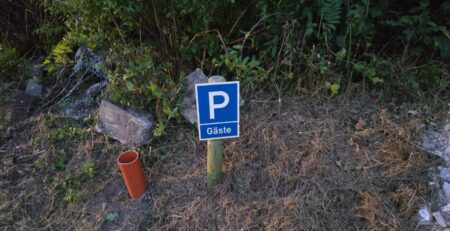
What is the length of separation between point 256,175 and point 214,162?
31cm

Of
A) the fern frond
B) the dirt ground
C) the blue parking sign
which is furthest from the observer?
the fern frond

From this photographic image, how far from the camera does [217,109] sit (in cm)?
190

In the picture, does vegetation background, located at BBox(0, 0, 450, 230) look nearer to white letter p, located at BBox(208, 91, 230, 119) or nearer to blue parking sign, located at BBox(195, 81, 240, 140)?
blue parking sign, located at BBox(195, 81, 240, 140)

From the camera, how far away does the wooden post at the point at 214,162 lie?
7.02 feet

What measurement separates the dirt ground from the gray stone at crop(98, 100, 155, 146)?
0.08 metres

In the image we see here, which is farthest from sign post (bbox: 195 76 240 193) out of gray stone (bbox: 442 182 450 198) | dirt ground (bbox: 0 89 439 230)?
gray stone (bbox: 442 182 450 198)

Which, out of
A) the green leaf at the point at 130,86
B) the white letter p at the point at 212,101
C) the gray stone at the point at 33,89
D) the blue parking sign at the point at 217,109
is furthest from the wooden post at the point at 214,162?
the gray stone at the point at 33,89

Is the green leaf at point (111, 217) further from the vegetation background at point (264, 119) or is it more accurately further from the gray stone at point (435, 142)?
the gray stone at point (435, 142)

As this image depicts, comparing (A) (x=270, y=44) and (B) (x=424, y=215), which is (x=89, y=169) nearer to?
(A) (x=270, y=44)

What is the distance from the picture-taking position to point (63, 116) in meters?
3.00

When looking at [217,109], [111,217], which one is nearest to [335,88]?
[217,109]

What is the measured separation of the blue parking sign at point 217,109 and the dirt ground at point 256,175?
50cm

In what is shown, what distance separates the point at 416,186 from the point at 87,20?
95.4 inches

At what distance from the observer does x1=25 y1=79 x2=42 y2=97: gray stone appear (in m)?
3.35
